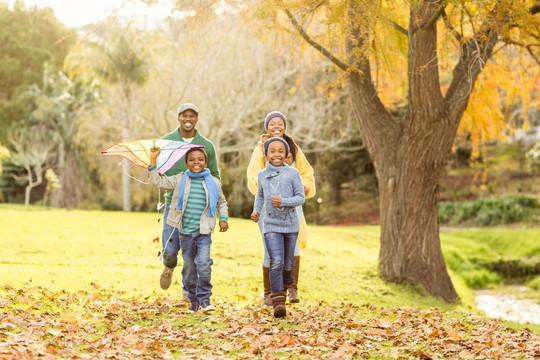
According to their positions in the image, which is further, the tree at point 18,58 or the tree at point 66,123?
the tree at point 18,58

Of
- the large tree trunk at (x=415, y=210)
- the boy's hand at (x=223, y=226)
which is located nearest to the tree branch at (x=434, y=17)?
the large tree trunk at (x=415, y=210)

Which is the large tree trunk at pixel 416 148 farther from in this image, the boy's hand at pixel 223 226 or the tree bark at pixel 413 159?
the boy's hand at pixel 223 226

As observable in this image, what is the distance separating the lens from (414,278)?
10.4 m

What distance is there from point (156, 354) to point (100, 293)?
297cm

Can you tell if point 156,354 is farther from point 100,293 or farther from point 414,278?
point 414,278

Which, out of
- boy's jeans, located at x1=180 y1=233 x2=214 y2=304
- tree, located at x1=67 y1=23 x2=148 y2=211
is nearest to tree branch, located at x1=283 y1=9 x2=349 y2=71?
boy's jeans, located at x1=180 y1=233 x2=214 y2=304

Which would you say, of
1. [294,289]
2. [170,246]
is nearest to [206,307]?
[170,246]

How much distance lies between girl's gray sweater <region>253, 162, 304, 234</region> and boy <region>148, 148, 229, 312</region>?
43 cm

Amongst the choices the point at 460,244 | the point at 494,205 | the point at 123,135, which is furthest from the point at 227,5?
the point at 123,135

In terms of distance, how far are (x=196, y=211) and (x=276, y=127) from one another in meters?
1.22

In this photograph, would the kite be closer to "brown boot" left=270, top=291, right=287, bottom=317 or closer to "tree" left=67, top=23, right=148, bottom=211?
"brown boot" left=270, top=291, right=287, bottom=317

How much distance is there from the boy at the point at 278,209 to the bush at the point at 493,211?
63.2 feet

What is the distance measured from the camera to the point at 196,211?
6.30m

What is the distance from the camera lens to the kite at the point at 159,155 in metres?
6.33
